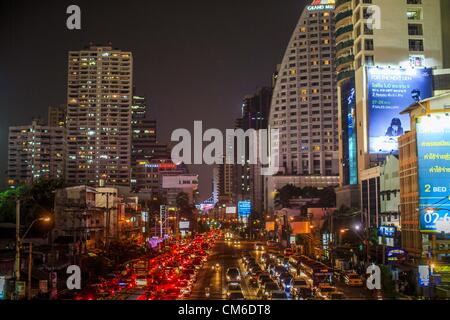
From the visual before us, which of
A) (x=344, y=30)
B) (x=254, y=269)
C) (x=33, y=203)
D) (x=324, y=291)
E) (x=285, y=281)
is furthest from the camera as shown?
(x=344, y=30)

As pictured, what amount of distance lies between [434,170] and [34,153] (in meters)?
147

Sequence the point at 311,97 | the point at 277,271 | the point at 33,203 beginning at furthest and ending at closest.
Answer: the point at 311,97 → the point at 33,203 → the point at 277,271

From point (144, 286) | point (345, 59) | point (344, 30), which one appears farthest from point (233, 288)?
point (344, 30)

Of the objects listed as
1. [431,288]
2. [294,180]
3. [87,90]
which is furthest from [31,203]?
[87,90]

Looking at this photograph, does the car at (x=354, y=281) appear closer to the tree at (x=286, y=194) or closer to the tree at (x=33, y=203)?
the tree at (x=33, y=203)

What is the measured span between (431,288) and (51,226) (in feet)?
136

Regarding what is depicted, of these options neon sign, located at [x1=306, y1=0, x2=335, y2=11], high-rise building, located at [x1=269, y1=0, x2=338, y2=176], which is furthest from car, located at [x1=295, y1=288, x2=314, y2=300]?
neon sign, located at [x1=306, y1=0, x2=335, y2=11]

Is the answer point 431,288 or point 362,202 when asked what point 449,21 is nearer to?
point 362,202

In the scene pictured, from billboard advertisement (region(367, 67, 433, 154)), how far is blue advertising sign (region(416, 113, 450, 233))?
64.3 ft

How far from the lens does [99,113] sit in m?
170

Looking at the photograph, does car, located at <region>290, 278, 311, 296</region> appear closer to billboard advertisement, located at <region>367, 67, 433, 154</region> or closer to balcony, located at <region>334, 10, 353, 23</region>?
billboard advertisement, located at <region>367, 67, 433, 154</region>

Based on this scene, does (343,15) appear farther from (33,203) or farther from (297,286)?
(297,286)

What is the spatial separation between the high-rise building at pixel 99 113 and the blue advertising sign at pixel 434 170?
135718 millimetres

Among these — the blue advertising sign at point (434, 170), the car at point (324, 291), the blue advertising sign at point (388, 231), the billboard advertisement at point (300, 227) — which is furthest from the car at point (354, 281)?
the billboard advertisement at point (300, 227)
